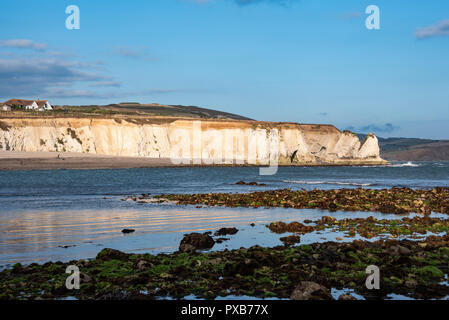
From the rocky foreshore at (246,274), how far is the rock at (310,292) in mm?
21

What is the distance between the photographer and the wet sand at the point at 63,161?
88.7 m

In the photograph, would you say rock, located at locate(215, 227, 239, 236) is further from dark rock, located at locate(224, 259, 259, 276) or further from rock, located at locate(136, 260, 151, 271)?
dark rock, located at locate(224, 259, 259, 276)

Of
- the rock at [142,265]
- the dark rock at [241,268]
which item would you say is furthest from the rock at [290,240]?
the rock at [142,265]

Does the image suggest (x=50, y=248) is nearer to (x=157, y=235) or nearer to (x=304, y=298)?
(x=157, y=235)

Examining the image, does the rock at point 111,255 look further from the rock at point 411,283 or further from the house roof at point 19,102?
the house roof at point 19,102

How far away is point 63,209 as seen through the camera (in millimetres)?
28453

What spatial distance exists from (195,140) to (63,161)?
38.6 metres

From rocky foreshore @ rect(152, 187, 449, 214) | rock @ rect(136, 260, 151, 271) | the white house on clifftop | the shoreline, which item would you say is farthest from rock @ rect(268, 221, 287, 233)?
the white house on clifftop

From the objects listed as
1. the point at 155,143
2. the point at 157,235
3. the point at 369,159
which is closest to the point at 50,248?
the point at 157,235

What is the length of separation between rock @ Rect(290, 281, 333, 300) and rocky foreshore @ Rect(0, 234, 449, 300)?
0.02 metres

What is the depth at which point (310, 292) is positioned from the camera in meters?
10.2

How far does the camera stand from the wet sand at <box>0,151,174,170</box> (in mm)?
88688
